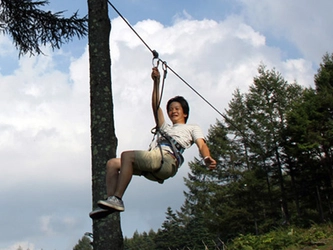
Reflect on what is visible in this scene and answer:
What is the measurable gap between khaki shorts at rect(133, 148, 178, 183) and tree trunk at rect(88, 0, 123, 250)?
104cm

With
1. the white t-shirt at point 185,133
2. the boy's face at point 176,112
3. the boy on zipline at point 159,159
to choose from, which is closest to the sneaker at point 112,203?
the boy on zipline at point 159,159

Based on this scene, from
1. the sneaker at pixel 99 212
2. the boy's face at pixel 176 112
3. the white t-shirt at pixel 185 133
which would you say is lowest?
the sneaker at pixel 99 212

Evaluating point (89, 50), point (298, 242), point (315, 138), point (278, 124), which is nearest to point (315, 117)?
point (315, 138)

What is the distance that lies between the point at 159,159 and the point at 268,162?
100ft

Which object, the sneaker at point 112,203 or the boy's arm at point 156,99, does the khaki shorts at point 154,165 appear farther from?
the boy's arm at point 156,99

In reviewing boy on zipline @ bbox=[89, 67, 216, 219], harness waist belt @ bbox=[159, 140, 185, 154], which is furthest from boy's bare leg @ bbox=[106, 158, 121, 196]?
harness waist belt @ bbox=[159, 140, 185, 154]

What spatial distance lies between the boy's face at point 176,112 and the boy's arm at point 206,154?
1.23ft

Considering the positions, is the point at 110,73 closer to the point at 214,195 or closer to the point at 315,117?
the point at 315,117

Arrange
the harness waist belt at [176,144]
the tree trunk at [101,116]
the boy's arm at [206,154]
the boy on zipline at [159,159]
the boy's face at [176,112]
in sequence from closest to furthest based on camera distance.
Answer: the boy on zipline at [159,159], the boy's arm at [206,154], the harness waist belt at [176,144], the boy's face at [176,112], the tree trunk at [101,116]

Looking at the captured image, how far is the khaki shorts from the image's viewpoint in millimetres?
4129

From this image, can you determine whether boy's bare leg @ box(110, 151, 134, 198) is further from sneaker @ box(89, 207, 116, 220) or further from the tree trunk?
the tree trunk

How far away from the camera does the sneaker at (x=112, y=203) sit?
3946 millimetres

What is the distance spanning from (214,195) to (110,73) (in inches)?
1143

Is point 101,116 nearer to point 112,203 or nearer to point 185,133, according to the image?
point 185,133
